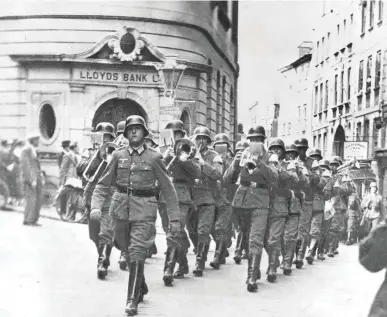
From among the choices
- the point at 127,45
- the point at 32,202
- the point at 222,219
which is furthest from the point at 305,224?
the point at 127,45

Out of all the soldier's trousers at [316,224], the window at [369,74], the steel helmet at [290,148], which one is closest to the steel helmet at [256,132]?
the steel helmet at [290,148]

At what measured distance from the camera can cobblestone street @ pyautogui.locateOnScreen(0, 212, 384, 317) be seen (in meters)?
9.23

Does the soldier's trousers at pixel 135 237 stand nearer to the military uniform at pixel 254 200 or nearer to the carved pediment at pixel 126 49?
the military uniform at pixel 254 200

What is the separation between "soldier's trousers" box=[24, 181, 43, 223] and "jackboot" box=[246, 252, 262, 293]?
728cm

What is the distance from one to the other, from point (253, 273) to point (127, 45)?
13.1 metres

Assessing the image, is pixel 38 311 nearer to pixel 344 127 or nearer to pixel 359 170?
pixel 344 127

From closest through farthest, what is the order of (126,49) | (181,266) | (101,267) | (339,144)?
(101,267), (181,266), (339,144), (126,49)

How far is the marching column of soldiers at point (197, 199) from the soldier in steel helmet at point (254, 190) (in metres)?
0.01

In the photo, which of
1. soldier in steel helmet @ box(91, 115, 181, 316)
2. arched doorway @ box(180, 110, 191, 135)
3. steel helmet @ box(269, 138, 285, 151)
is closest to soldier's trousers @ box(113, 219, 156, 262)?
soldier in steel helmet @ box(91, 115, 181, 316)

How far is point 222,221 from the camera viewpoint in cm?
1427

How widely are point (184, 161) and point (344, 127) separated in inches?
252

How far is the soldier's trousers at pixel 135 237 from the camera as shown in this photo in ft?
29.7

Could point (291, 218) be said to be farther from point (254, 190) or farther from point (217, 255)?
point (254, 190)

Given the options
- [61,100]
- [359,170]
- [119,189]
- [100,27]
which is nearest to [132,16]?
[100,27]
